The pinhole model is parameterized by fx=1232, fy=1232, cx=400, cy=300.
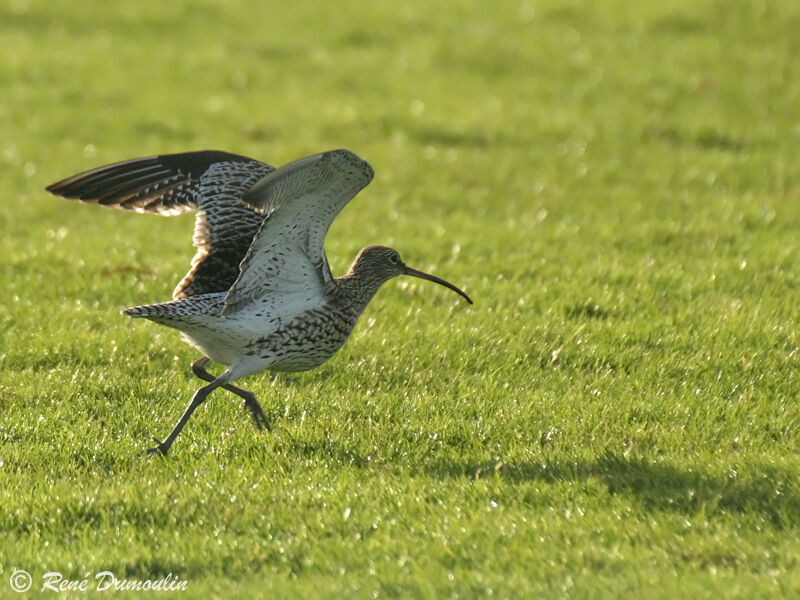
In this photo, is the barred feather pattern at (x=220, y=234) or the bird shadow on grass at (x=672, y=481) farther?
the barred feather pattern at (x=220, y=234)

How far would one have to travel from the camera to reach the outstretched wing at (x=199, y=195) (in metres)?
7.96

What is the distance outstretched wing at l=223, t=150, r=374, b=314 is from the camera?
694 cm

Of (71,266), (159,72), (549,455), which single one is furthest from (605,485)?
(159,72)

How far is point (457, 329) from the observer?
29.5ft

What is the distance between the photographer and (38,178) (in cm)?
1384

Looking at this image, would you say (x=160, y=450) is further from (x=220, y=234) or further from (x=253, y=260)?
(x=220, y=234)

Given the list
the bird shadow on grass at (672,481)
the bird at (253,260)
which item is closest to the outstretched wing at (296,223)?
the bird at (253,260)

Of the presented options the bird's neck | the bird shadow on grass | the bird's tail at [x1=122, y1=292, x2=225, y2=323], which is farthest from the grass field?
the bird's tail at [x1=122, y1=292, x2=225, y2=323]

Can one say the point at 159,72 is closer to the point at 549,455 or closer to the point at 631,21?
the point at 631,21

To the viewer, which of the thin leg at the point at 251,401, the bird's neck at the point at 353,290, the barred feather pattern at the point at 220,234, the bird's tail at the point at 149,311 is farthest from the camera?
the barred feather pattern at the point at 220,234

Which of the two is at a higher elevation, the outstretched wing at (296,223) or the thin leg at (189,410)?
the outstretched wing at (296,223)

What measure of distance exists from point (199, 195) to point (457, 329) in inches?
83.4

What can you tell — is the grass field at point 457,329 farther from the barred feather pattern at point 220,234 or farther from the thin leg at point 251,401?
the barred feather pattern at point 220,234

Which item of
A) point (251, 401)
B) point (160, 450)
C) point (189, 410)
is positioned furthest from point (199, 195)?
point (160, 450)
